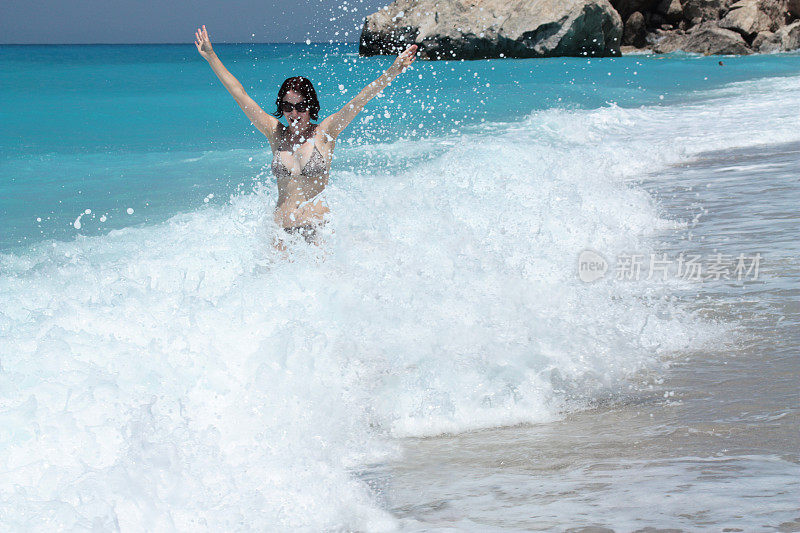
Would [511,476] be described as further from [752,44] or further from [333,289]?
[752,44]

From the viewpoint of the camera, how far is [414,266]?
4.38 metres

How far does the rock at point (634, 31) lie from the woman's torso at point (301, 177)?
48.6 meters

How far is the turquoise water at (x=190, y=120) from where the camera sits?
9094mm

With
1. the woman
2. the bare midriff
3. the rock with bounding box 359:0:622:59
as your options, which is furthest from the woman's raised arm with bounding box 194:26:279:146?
the rock with bounding box 359:0:622:59

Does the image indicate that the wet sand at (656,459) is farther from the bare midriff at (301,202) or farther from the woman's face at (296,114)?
the woman's face at (296,114)

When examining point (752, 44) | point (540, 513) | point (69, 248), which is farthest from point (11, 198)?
point (752, 44)

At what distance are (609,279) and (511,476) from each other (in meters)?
2.38

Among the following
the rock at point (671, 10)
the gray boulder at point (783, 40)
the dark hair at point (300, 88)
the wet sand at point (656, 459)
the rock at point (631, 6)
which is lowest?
the wet sand at point (656, 459)

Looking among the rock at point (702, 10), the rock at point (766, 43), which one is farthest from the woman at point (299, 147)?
the rock at point (702, 10)

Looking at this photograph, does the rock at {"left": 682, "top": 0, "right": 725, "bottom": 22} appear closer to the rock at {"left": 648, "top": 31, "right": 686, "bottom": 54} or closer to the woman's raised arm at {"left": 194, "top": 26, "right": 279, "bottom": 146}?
the rock at {"left": 648, "top": 31, "right": 686, "bottom": 54}

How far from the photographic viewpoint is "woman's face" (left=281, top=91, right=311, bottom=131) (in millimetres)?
4375

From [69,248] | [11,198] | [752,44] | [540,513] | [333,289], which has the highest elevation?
[752,44]

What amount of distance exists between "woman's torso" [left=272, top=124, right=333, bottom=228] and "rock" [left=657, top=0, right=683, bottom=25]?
49.4 metres

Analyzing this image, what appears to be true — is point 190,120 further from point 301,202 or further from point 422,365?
point 422,365
